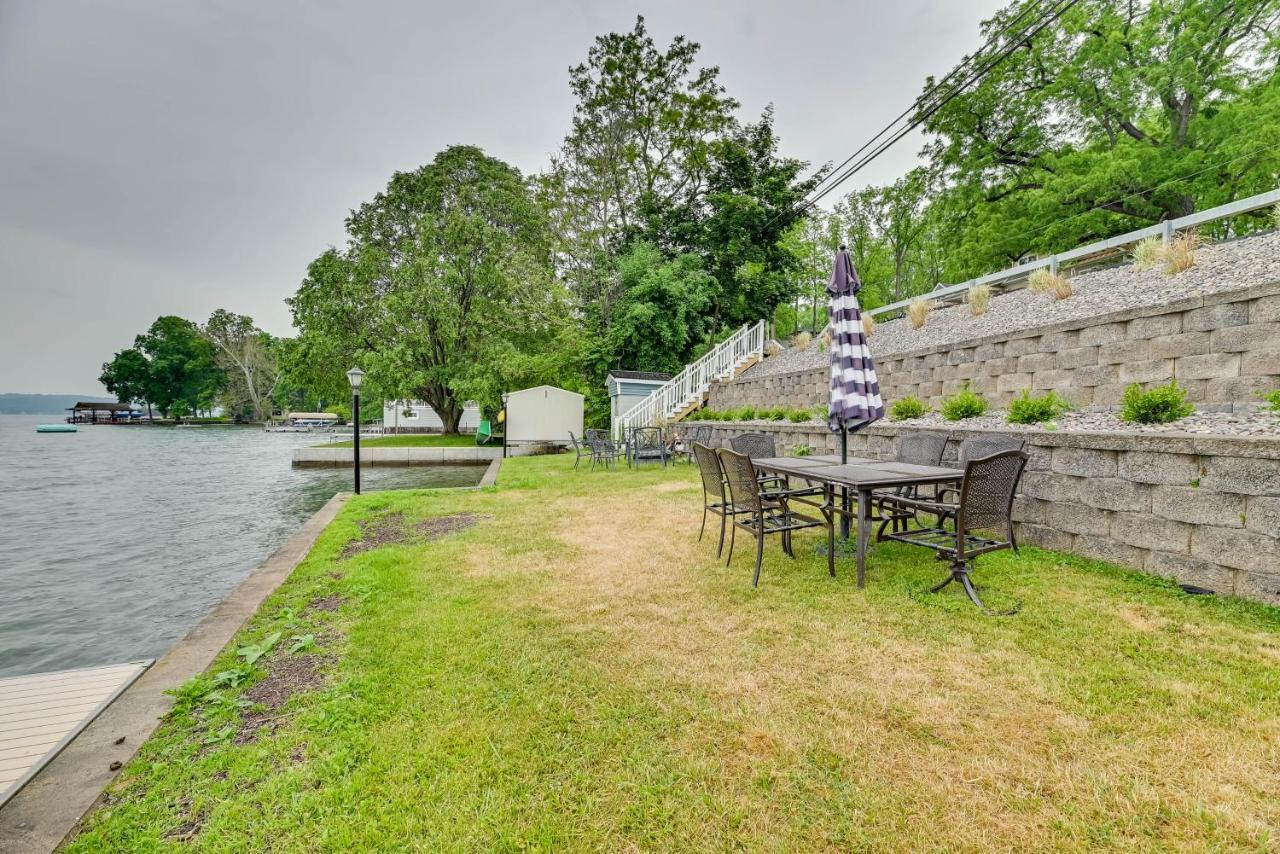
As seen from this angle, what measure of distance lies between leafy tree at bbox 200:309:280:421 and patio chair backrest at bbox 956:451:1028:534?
5526 centimetres

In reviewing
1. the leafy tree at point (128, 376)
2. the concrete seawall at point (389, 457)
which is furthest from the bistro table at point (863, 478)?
the leafy tree at point (128, 376)

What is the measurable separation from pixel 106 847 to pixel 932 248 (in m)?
27.9

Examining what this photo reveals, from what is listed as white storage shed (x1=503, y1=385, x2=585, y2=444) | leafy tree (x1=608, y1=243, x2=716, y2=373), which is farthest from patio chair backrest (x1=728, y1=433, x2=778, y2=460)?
white storage shed (x1=503, y1=385, x2=585, y2=444)

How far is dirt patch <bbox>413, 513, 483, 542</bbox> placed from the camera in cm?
535

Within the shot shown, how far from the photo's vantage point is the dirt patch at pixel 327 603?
3.26m

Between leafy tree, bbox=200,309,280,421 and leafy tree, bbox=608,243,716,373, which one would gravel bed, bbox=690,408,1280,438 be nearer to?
leafy tree, bbox=608,243,716,373

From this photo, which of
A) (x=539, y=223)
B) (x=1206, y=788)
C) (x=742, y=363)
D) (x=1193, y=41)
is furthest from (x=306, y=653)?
(x=539, y=223)

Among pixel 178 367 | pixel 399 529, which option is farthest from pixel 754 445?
pixel 178 367

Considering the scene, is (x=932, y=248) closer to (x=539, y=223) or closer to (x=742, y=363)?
(x=742, y=363)

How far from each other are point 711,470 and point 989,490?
197 centimetres

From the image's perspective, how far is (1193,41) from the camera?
10836mm

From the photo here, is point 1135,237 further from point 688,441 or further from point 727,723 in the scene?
point 727,723

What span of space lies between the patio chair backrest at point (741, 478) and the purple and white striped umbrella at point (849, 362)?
108cm

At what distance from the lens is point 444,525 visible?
18.8 feet
